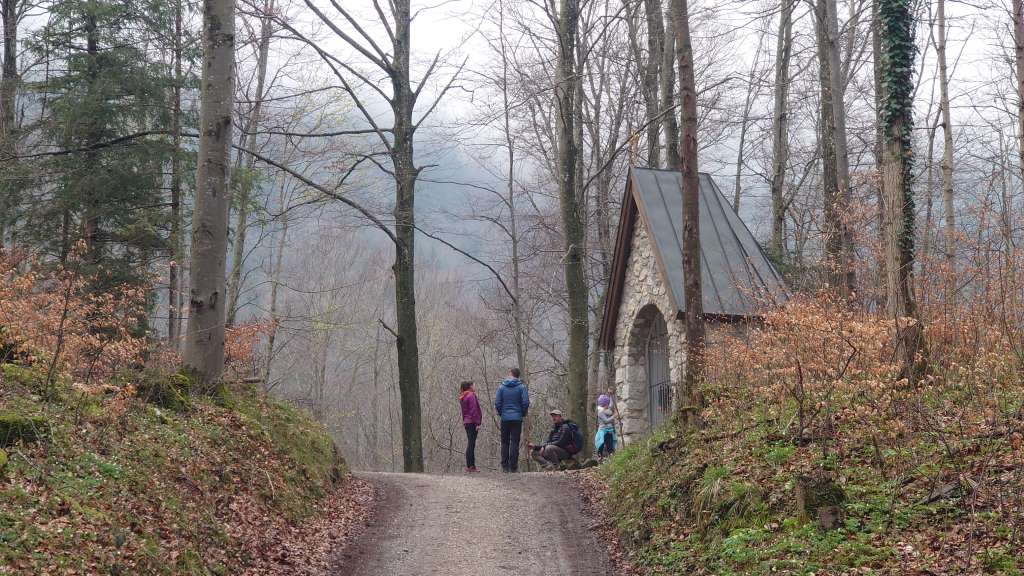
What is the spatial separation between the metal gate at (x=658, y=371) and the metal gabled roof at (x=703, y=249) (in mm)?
1096

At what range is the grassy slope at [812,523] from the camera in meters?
4.88

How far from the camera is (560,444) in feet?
50.6

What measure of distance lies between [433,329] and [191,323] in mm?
30475

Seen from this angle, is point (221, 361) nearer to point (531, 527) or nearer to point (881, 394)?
point (531, 527)

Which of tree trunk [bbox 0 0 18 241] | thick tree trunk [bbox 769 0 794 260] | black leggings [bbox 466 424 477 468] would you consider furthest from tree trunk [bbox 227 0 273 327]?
thick tree trunk [bbox 769 0 794 260]

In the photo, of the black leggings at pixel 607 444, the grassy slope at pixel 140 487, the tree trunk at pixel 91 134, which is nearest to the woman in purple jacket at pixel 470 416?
the black leggings at pixel 607 444

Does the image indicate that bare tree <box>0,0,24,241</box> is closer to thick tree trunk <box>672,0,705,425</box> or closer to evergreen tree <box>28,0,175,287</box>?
evergreen tree <box>28,0,175,287</box>

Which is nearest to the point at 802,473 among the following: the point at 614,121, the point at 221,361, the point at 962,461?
the point at 962,461

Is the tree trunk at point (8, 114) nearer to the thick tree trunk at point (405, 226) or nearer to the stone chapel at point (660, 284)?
the thick tree trunk at point (405, 226)

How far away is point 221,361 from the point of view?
30.7 ft

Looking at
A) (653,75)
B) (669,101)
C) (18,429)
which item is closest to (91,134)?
(18,429)

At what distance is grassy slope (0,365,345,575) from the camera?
4879mm

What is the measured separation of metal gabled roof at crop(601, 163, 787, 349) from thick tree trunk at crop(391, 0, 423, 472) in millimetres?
4016

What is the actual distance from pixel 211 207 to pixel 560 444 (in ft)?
28.2
